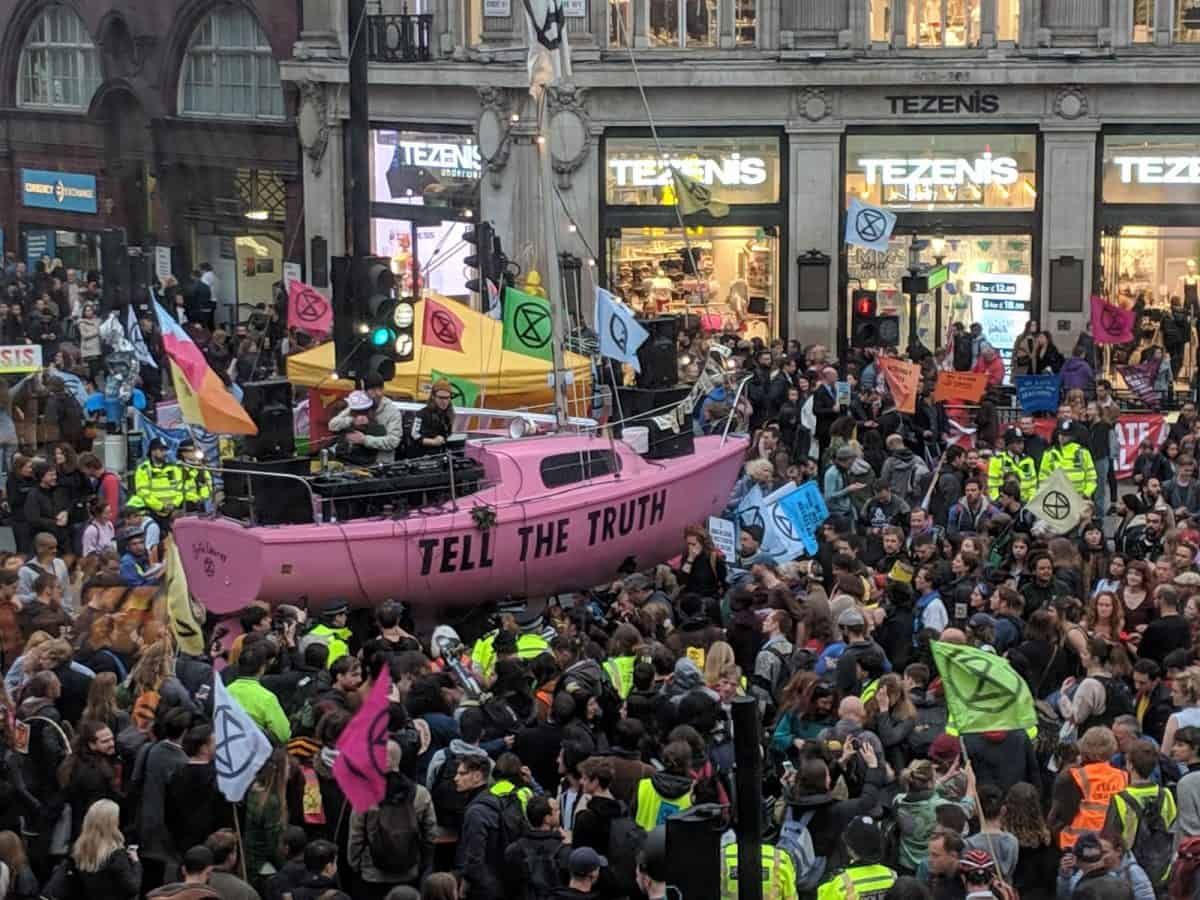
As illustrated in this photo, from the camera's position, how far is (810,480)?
73.2 ft

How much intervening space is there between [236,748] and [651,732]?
9.36 feet

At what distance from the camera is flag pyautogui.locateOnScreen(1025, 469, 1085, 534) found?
810 inches

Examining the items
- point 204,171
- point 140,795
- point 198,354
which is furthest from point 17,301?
point 140,795

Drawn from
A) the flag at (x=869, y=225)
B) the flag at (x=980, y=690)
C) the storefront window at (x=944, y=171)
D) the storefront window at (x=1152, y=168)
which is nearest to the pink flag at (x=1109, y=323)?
the flag at (x=869, y=225)

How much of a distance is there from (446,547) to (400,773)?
25.9 feet

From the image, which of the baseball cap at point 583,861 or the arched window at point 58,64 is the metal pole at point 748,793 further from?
the arched window at point 58,64

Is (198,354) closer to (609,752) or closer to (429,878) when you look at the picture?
(609,752)

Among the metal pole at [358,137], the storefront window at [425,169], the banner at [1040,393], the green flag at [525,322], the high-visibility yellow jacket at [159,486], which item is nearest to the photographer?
the high-visibility yellow jacket at [159,486]

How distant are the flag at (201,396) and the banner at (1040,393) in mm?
10727

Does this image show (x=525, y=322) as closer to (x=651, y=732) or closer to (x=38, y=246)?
(x=651, y=732)

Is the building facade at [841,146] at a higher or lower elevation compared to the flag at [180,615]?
higher

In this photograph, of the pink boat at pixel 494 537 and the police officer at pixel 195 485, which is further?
the police officer at pixel 195 485

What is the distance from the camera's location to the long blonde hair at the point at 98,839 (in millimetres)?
11859

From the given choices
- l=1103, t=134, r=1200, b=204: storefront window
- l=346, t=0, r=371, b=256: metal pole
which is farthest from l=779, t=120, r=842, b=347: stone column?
l=346, t=0, r=371, b=256: metal pole
